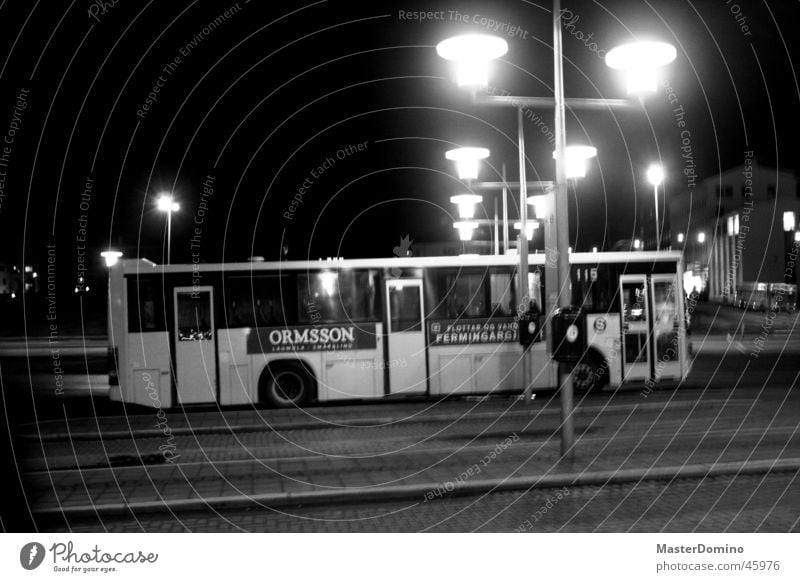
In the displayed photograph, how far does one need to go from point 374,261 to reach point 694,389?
26.1ft

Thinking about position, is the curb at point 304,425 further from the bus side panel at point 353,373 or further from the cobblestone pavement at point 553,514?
the cobblestone pavement at point 553,514

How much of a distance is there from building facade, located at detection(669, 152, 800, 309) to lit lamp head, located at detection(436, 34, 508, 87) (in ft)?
184

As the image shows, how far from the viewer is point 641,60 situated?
938 cm

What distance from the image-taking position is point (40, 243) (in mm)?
41656

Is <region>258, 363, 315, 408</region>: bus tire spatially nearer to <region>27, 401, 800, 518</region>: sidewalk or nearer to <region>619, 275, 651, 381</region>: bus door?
<region>27, 401, 800, 518</region>: sidewalk

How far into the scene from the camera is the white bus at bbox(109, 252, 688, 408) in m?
15.9

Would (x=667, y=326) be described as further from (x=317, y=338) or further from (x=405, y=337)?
(x=317, y=338)

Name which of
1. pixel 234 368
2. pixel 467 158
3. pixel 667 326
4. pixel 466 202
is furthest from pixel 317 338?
pixel 667 326

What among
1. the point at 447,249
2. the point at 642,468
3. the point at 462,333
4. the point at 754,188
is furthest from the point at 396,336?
the point at 754,188

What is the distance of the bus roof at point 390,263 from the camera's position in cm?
1592

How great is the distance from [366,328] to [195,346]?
348 cm

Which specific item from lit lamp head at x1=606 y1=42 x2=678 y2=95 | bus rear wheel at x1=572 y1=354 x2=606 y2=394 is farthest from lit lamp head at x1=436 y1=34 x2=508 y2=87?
bus rear wheel at x1=572 y1=354 x2=606 y2=394

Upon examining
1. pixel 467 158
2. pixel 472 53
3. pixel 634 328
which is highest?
pixel 472 53

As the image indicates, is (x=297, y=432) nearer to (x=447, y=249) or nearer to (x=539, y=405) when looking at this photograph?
(x=539, y=405)
